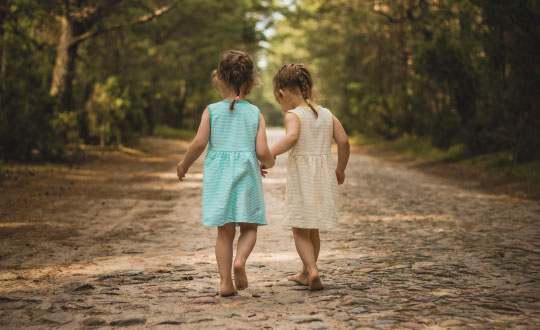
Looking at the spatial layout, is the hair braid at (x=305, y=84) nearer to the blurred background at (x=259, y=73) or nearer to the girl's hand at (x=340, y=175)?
the blurred background at (x=259, y=73)

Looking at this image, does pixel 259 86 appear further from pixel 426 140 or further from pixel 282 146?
pixel 426 140

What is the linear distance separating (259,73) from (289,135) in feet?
1.82

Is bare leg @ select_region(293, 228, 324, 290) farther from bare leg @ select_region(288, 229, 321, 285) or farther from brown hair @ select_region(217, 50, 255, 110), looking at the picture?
brown hair @ select_region(217, 50, 255, 110)

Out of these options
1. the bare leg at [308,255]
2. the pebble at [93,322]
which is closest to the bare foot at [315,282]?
the bare leg at [308,255]

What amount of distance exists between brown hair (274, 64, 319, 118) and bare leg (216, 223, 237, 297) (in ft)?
3.68

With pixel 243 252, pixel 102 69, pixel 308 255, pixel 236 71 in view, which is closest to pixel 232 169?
pixel 243 252

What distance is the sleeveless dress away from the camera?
4.36 m

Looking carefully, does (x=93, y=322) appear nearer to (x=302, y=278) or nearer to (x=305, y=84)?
(x=302, y=278)

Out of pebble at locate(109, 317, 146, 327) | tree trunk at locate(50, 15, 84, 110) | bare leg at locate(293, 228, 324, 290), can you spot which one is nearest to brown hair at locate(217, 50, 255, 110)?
bare leg at locate(293, 228, 324, 290)

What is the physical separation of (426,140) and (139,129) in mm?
10512

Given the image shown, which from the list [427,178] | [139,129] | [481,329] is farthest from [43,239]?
[139,129]

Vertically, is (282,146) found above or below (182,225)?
above

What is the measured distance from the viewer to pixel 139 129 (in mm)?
22594

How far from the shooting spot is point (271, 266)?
209 inches
